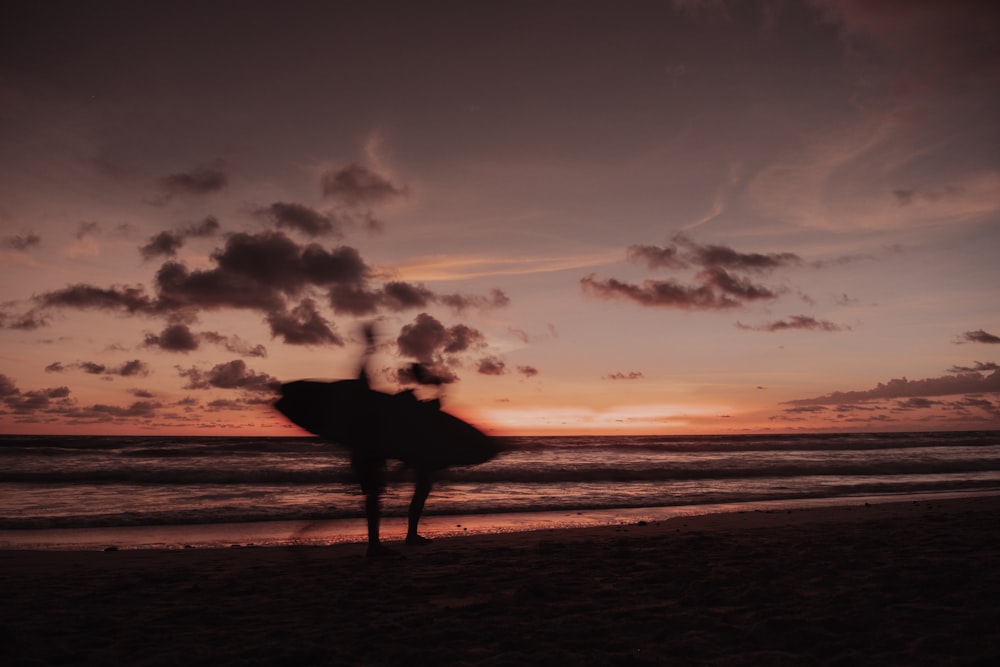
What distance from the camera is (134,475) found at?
65.8ft

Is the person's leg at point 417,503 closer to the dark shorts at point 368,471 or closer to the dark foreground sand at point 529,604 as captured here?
the dark foreground sand at point 529,604

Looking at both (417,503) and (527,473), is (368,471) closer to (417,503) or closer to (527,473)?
(417,503)

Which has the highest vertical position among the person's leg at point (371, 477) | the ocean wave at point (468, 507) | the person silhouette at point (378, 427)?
the person silhouette at point (378, 427)

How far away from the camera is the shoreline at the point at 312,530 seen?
29.9 ft

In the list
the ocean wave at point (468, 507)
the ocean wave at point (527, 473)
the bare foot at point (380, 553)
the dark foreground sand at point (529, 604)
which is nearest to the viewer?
the dark foreground sand at point (529, 604)

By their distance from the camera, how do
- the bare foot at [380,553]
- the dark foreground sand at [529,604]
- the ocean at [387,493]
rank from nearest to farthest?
the dark foreground sand at [529,604] → the bare foot at [380,553] → the ocean at [387,493]

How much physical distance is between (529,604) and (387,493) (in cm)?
1056

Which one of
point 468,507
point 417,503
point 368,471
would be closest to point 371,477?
point 368,471

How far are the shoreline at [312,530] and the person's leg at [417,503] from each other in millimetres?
490

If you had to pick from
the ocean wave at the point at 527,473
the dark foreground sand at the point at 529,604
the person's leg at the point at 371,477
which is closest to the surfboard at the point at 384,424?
the person's leg at the point at 371,477

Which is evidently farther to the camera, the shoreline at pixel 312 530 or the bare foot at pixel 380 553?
the shoreline at pixel 312 530

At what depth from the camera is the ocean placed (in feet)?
33.5

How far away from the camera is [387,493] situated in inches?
595

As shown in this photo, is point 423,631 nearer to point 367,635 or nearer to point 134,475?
point 367,635
